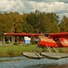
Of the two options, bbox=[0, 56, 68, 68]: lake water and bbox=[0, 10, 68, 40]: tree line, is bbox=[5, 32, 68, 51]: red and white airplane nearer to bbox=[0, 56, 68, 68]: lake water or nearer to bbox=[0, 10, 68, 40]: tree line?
bbox=[0, 56, 68, 68]: lake water

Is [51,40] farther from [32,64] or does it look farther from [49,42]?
[32,64]

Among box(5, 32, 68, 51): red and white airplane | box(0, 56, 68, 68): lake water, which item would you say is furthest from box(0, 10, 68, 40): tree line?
box(0, 56, 68, 68): lake water

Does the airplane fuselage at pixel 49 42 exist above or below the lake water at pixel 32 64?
above

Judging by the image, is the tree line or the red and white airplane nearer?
the red and white airplane

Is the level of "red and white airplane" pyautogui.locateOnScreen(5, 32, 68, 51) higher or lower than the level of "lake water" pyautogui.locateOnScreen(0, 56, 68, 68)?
higher

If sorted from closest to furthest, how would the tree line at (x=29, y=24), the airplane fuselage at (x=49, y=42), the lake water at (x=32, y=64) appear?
1. the lake water at (x=32, y=64)
2. the airplane fuselage at (x=49, y=42)
3. the tree line at (x=29, y=24)

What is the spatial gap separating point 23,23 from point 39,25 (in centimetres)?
779

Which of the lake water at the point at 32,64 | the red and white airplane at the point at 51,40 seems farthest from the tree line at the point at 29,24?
the lake water at the point at 32,64

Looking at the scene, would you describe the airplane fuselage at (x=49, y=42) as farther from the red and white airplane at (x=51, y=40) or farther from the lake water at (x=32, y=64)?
the lake water at (x=32, y=64)

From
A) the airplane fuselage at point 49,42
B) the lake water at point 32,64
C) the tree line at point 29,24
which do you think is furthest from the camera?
the tree line at point 29,24

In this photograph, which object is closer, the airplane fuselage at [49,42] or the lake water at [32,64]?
the lake water at [32,64]

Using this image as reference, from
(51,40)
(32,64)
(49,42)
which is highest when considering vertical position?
(51,40)

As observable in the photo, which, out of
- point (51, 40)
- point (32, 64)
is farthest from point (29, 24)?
point (32, 64)

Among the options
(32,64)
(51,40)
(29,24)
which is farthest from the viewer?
(29,24)
